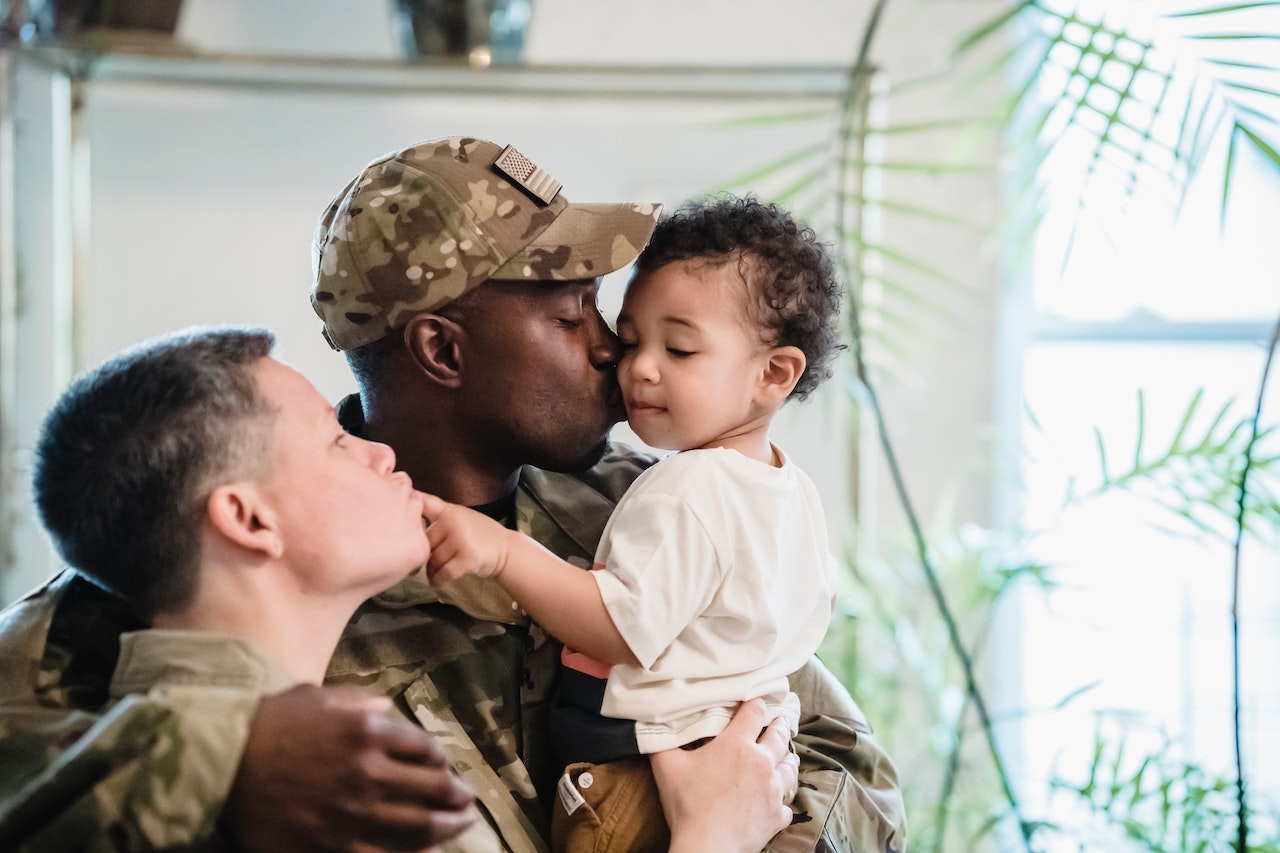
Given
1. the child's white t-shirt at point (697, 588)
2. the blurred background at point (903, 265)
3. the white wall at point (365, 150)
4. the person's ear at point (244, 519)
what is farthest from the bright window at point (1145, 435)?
the person's ear at point (244, 519)

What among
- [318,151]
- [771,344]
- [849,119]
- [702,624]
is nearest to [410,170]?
[771,344]

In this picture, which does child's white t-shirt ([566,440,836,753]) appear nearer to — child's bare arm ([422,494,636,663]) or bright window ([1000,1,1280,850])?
child's bare arm ([422,494,636,663])

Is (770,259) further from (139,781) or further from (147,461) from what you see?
(139,781)

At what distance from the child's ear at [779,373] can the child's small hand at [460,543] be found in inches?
13.4

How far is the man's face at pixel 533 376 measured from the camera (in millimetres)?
1321

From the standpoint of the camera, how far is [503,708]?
4.37ft

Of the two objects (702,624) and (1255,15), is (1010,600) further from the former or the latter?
(702,624)

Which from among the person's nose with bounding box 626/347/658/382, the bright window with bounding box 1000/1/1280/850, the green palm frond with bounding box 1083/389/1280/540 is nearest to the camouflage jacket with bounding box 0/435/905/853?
the person's nose with bounding box 626/347/658/382

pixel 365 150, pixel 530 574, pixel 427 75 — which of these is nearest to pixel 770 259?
pixel 530 574

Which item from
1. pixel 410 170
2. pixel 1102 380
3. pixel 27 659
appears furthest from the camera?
pixel 1102 380

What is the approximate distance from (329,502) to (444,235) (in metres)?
0.36

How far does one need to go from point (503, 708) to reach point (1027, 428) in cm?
217

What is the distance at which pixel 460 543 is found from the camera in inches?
45.1

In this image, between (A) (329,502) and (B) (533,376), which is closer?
(A) (329,502)
